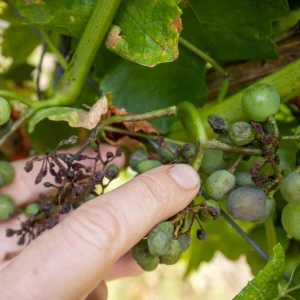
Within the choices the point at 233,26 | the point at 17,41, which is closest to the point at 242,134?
the point at 233,26

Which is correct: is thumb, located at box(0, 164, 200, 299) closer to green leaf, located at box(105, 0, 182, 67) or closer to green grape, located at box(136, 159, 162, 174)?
green grape, located at box(136, 159, 162, 174)

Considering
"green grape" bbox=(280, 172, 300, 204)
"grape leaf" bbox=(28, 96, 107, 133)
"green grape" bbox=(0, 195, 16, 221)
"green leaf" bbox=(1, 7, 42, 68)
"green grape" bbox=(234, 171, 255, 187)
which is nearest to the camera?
"green grape" bbox=(280, 172, 300, 204)

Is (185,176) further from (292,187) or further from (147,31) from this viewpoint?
(147,31)

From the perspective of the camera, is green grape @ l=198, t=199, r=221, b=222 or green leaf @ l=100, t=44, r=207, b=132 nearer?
green grape @ l=198, t=199, r=221, b=222

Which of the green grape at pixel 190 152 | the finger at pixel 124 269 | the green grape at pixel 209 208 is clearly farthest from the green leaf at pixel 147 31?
the finger at pixel 124 269

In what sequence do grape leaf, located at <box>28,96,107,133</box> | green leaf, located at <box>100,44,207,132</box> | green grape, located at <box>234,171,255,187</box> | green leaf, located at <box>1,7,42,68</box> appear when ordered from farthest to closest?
1. green leaf, located at <box>1,7,42,68</box>
2. green leaf, located at <box>100,44,207,132</box>
3. grape leaf, located at <box>28,96,107,133</box>
4. green grape, located at <box>234,171,255,187</box>

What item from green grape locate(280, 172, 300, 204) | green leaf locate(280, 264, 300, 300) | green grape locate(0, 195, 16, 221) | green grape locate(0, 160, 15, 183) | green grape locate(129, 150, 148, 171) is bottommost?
green grape locate(0, 195, 16, 221)

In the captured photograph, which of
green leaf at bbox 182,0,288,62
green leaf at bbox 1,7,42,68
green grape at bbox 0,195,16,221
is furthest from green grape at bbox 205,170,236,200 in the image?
green leaf at bbox 1,7,42,68
